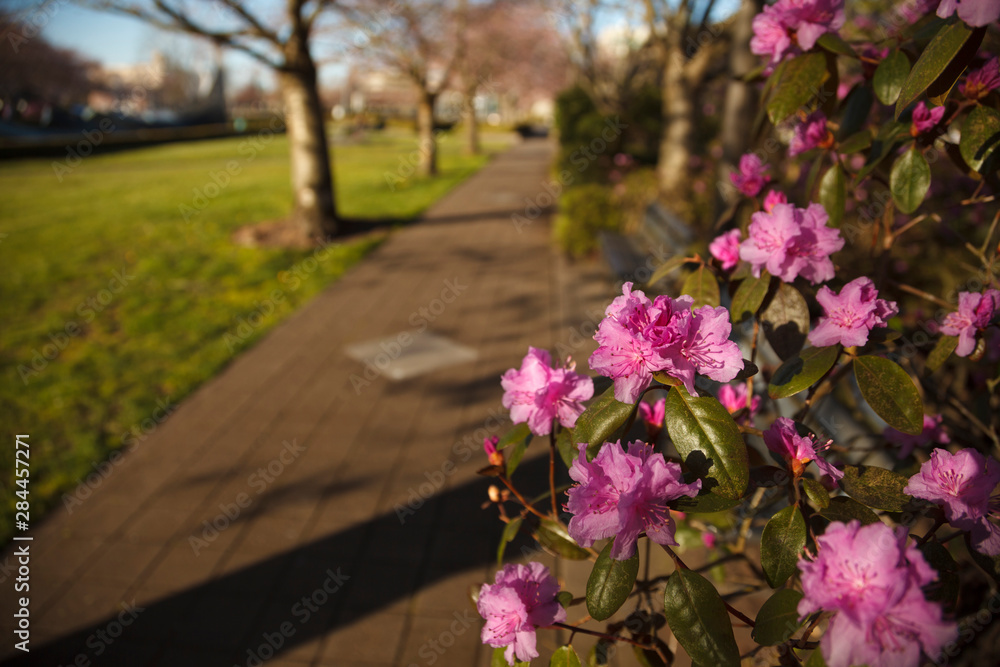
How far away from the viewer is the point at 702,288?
4.19ft

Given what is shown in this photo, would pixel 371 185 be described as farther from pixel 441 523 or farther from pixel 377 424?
pixel 441 523

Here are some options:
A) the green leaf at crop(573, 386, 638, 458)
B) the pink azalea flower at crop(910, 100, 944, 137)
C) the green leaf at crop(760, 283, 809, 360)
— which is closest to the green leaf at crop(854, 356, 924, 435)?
the green leaf at crop(760, 283, 809, 360)

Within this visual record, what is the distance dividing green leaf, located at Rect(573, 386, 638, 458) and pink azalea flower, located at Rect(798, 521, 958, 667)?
14.5 inches

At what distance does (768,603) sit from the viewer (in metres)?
0.93

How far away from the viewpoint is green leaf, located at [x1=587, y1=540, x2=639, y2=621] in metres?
0.96

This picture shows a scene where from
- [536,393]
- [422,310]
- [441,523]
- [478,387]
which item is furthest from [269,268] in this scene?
[536,393]

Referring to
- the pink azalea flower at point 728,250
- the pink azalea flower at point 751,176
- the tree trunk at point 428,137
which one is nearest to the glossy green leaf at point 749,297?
the pink azalea flower at point 728,250

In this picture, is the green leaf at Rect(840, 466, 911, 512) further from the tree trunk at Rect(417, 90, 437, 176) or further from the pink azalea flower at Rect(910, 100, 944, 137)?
the tree trunk at Rect(417, 90, 437, 176)

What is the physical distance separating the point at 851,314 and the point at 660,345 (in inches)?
17.5

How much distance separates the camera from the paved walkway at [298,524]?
2.27 metres

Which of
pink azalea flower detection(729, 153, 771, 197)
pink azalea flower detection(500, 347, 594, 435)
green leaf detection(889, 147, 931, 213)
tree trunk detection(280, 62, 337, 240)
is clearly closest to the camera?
pink azalea flower detection(500, 347, 594, 435)

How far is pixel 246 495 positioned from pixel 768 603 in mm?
2878

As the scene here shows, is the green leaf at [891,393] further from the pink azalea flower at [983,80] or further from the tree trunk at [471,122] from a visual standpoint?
the tree trunk at [471,122]

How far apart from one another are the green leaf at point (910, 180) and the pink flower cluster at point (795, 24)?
336 mm
